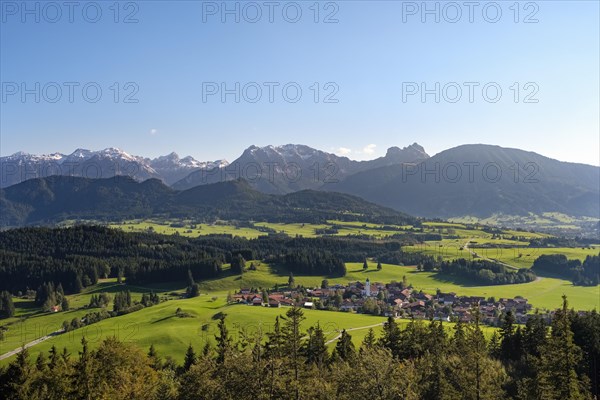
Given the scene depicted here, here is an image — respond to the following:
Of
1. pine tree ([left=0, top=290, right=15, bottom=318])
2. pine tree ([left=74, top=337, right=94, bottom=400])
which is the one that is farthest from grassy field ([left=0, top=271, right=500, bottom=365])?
pine tree ([left=74, top=337, right=94, bottom=400])

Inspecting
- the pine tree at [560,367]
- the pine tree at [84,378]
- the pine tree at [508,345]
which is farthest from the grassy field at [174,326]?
the pine tree at [560,367]

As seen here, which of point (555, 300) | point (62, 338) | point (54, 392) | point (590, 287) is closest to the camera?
point (54, 392)

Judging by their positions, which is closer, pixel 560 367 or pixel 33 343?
pixel 560 367

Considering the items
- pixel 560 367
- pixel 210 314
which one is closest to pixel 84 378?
pixel 560 367

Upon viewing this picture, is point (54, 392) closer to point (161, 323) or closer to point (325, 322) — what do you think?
point (161, 323)

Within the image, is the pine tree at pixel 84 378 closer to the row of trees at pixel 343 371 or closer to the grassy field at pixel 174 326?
the row of trees at pixel 343 371

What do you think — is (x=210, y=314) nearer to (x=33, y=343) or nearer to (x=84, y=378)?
(x=33, y=343)

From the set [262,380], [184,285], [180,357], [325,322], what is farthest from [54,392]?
[184,285]
